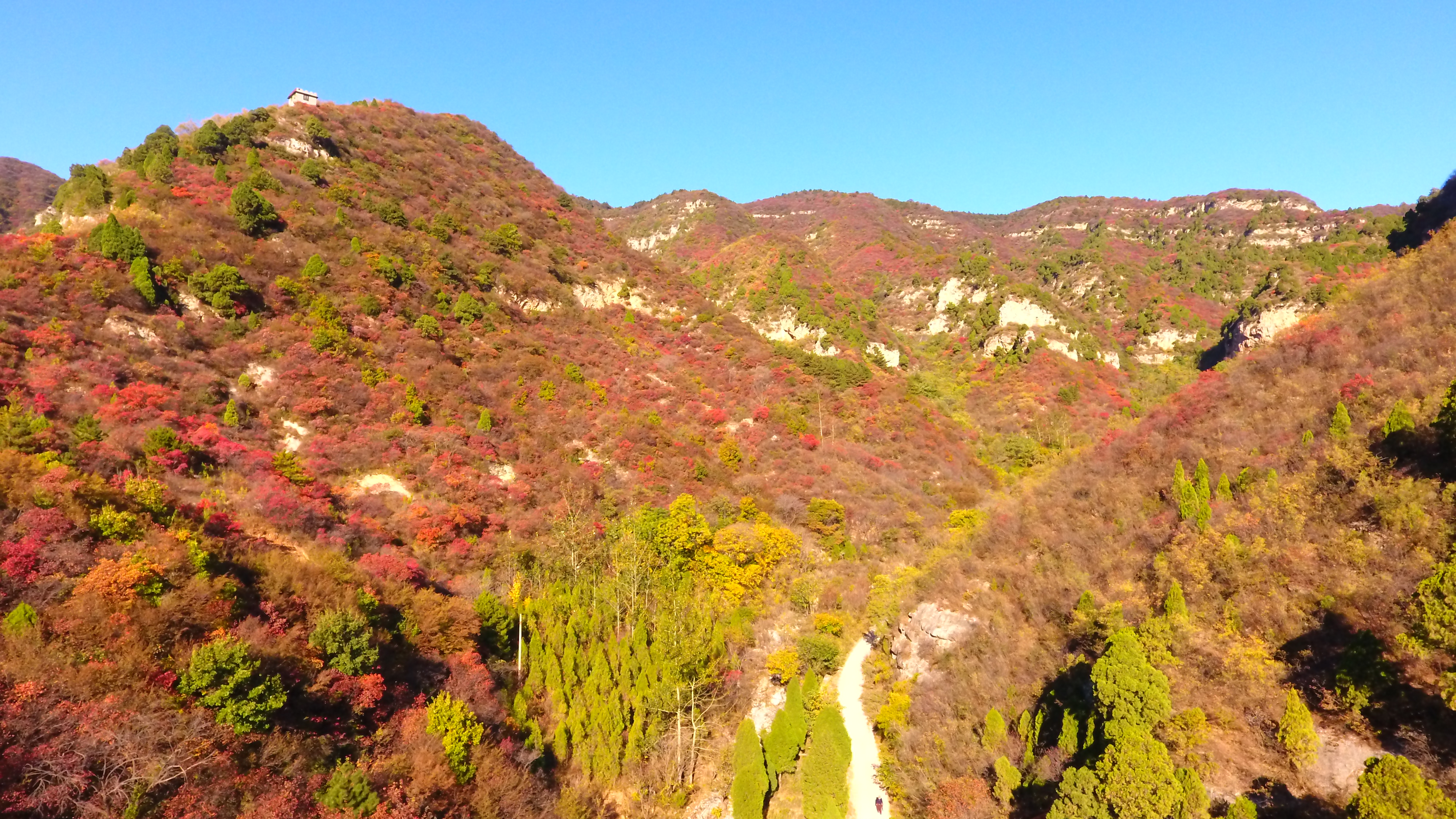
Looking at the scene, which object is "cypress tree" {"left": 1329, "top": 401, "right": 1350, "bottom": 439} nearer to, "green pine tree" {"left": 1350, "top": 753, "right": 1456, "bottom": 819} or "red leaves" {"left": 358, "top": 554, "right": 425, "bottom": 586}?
"green pine tree" {"left": 1350, "top": 753, "right": 1456, "bottom": 819}

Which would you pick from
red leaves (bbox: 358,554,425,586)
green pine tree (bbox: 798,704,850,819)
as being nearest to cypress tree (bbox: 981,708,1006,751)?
green pine tree (bbox: 798,704,850,819)

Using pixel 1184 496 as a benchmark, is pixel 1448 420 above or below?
above

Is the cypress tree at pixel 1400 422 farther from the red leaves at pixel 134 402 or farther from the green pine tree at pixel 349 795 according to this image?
the red leaves at pixel 134 402

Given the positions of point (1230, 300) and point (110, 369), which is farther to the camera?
point (1230, 300)

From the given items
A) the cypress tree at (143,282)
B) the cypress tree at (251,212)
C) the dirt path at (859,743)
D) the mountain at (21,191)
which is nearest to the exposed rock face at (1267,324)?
the dirt path at (859,743)

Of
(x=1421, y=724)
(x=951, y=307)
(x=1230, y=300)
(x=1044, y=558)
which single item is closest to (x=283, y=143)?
(x=1044, y=558)

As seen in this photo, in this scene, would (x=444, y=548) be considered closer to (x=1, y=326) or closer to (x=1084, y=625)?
(x=1, y=326)

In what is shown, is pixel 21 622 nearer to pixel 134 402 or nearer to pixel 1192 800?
pixel 134 402

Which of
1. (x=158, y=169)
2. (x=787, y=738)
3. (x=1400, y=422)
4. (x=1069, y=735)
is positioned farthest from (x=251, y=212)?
(x=1400, y=422)
